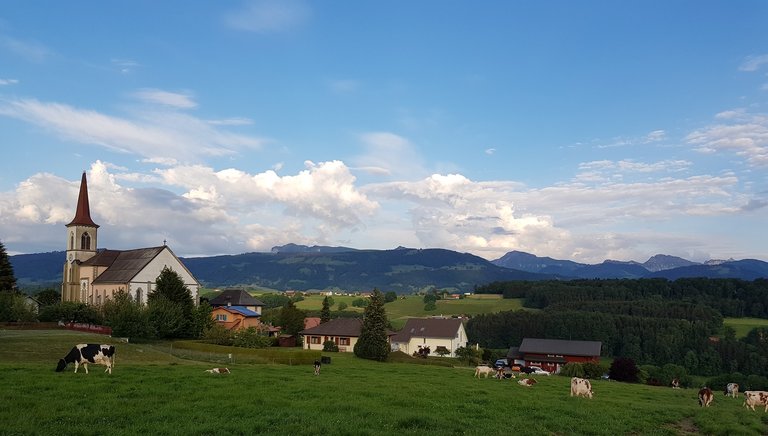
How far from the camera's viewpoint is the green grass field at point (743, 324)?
14638 cm

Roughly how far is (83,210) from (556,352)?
8884 cm

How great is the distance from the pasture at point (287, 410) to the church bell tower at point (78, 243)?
7956 centimetres

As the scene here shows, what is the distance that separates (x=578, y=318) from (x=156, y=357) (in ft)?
397

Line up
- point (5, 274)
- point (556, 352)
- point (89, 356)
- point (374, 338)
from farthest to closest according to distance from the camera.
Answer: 1. point (556, 352)
2. point (5, 274)
3. point (374, 338)
4. point (89, 356)

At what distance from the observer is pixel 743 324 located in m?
156

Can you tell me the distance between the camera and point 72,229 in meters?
98.9

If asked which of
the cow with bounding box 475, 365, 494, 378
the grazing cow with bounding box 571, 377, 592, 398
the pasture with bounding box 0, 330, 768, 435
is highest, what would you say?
the pasture with bounding box 0, 330, 768, 435

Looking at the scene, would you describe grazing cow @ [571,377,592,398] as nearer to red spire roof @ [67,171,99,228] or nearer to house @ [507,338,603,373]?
house @ [507,338,603,373]

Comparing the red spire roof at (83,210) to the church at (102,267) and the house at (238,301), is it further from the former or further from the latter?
the house at (238,301)

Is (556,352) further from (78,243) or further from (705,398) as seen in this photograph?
(78,243)

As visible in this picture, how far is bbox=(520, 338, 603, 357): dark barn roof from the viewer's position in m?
98.2

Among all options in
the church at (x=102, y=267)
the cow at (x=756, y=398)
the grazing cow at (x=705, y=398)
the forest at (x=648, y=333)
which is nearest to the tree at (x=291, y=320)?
the church at (x=102, y=267)

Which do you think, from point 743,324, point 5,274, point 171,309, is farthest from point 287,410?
point 743,324

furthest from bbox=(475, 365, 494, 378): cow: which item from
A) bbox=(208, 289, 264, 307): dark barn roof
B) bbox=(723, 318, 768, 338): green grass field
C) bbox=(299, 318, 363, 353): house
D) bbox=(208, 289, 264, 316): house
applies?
bbox=(723, 318, 768, 338): green grass field
